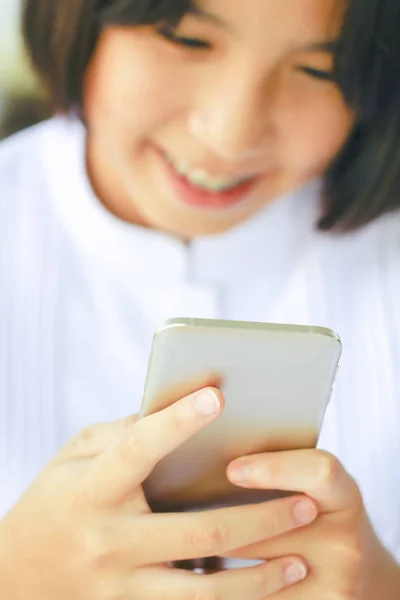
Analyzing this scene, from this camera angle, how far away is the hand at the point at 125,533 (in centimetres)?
37

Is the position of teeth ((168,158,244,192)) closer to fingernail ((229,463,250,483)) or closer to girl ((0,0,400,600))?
girl ((0,0,400,600))

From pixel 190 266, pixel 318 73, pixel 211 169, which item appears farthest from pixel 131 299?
pixel 318 73

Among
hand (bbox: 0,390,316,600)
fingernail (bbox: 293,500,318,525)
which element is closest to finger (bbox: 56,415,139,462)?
hand (bbox: 0,390,316,600)

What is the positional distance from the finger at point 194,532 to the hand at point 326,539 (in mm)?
19

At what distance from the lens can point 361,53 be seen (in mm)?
468

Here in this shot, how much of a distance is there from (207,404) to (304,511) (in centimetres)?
12

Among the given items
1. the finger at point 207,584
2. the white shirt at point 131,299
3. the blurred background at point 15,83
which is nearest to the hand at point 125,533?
the finger at point 207,584

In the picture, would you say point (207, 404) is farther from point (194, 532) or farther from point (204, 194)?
point (204, 194)

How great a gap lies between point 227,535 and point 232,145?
27 centimetres

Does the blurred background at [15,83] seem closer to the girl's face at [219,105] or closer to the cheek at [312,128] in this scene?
the girl's face at [219,105]

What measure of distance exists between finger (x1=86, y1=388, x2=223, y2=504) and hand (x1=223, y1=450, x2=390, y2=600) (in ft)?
0.21

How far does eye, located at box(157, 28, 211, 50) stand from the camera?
45 centimetres

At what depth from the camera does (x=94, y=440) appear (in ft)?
1.47

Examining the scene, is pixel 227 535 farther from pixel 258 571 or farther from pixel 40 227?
pixel 40 227
